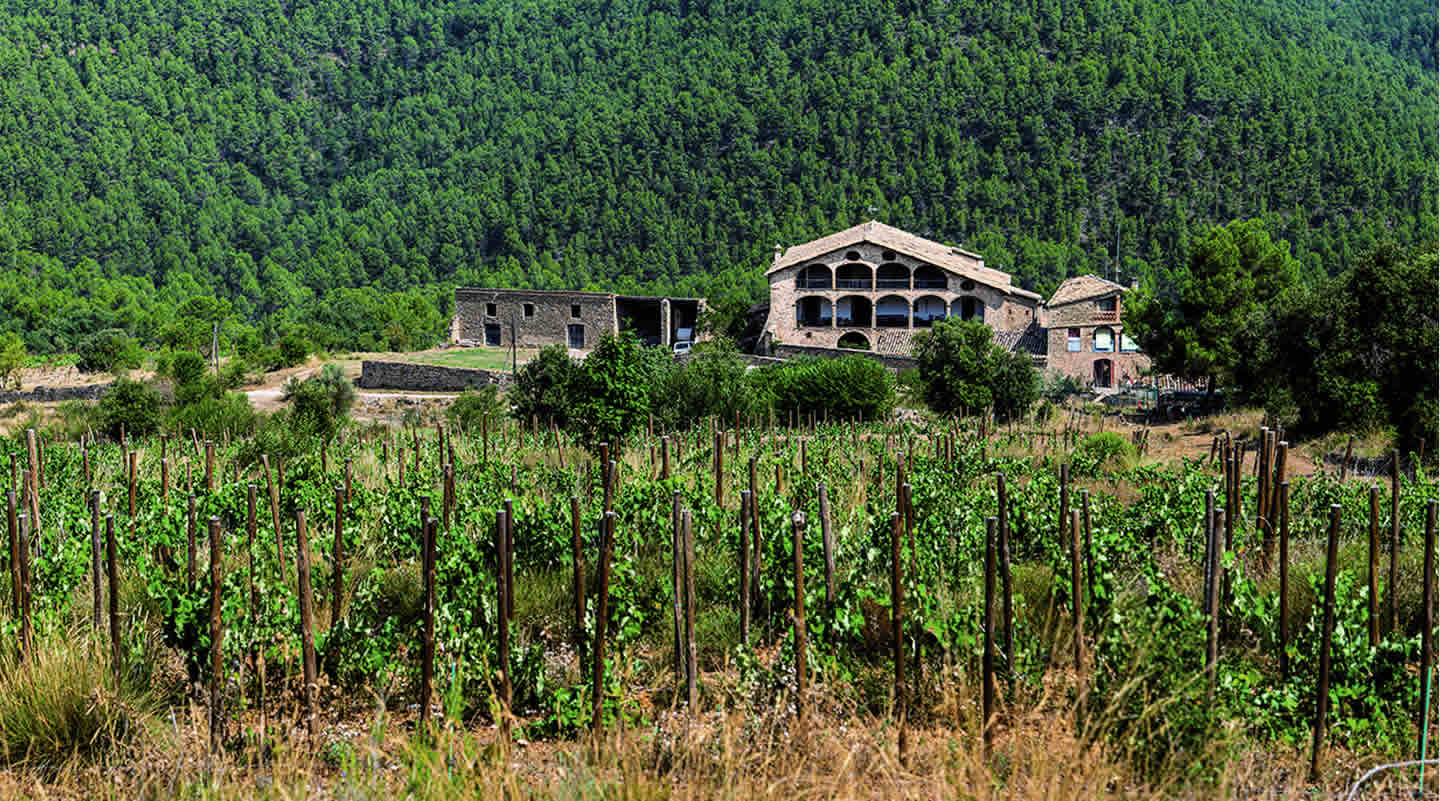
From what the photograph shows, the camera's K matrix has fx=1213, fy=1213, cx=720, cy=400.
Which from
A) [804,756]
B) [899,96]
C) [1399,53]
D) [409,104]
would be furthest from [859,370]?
[409,104]

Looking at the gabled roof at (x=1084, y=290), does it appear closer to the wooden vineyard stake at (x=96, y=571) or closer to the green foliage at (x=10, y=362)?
the green foliage at (x=10, y=362)

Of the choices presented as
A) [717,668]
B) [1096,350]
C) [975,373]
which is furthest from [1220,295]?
[717,668]

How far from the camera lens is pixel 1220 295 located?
29797 millimetres

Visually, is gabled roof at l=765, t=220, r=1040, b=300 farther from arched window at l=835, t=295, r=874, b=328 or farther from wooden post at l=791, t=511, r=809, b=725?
wooden post at l=791, t=511, r=809, b=725

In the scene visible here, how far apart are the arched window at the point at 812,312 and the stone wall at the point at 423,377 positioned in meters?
15.7

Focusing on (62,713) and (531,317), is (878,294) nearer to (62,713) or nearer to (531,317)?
(531,317)

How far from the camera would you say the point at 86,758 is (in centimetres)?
473

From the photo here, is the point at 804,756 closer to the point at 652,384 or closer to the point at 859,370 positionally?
the point at 652,384

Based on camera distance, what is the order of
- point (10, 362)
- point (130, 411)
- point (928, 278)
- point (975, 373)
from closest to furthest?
point (130, 411)
point (975, 373)
point (10, 362)
point (928, 278)

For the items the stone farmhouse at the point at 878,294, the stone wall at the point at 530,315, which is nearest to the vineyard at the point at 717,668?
the stone farmhouse at the point at 878,294

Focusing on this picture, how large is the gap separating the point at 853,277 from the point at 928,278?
118 inches

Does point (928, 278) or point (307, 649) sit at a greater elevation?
point (928, 278)

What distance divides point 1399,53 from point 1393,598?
360ft

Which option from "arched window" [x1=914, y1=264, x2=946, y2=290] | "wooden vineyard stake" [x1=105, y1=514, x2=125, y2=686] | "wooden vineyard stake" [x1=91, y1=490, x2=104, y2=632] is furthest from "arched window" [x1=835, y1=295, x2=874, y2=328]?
"wooden vineyard stake" [x1=105, y1=514, x2=125, y2=686]
